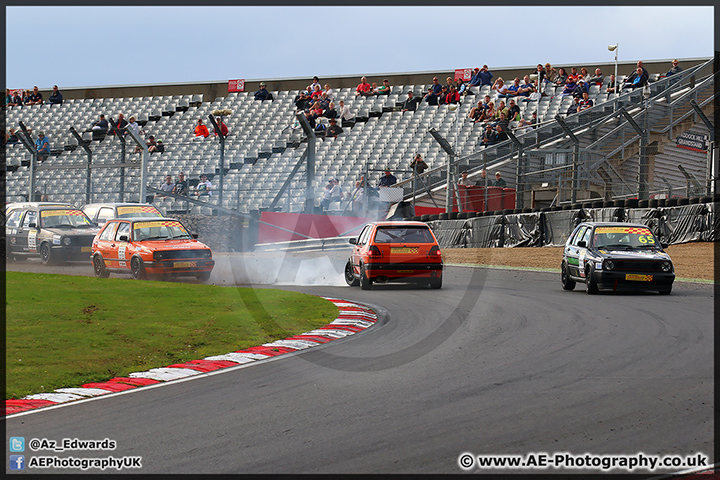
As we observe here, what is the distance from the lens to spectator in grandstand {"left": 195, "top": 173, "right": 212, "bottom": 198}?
85.7 ft

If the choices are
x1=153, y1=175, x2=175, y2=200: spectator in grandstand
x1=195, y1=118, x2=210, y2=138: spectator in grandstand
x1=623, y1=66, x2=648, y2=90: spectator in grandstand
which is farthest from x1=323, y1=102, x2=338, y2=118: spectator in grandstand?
x1=623, y1=66, x2=648, y2=90: spectator in grandstand

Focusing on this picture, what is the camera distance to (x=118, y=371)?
7355mm

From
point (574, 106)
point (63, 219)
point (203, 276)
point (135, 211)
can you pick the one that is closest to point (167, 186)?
point (135, 211)

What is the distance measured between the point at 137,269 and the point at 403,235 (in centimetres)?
533

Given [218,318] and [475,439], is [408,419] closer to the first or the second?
[475,439]

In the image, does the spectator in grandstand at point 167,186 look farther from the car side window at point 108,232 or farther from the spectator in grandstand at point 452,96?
the spectator in grandstand at point 452,96

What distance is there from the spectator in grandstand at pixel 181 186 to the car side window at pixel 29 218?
647 centimetres

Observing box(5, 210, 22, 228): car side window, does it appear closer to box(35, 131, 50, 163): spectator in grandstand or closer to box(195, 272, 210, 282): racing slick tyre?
box(195, 272, 210, 282): racing slick tyre

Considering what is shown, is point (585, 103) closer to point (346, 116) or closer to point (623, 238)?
point (346, 116)

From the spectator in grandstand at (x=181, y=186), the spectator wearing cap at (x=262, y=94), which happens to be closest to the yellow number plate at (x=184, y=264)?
the spectator in grandstand at (x=181, y=186)

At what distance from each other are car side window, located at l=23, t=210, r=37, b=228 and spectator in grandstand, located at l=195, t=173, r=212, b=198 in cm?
641

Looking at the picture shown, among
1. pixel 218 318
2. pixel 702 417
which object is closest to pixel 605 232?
pixel 218 318

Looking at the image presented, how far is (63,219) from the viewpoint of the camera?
20.6 m
